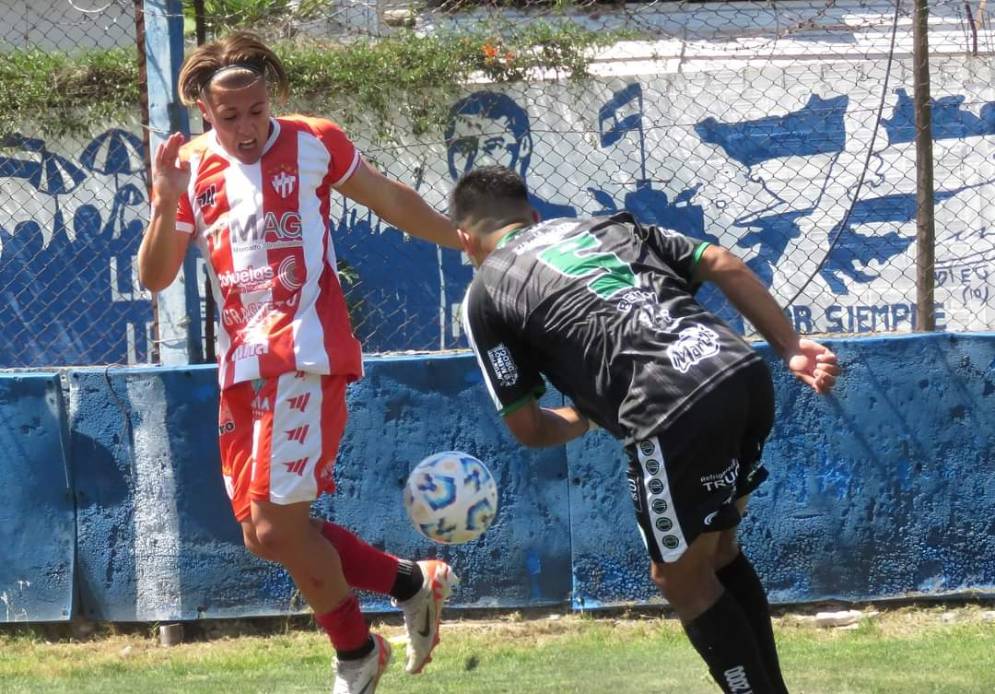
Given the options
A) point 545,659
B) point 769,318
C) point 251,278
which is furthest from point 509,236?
point 545,659

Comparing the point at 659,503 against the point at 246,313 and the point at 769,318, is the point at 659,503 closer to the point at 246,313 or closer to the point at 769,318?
the point at 769,318

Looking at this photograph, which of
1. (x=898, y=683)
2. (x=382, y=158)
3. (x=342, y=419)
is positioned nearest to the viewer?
(x=342, y=419)

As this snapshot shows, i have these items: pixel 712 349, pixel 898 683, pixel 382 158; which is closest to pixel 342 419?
pixel 712 349

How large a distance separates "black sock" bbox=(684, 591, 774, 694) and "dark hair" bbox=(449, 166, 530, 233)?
1248mm

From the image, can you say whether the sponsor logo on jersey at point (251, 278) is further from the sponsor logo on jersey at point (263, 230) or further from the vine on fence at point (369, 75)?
the vine on fence at point (369, 75)

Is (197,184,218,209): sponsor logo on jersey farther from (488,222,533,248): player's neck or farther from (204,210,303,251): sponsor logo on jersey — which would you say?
(488,222,533,248): player's neck

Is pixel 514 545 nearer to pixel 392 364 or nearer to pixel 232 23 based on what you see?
pixel 392 364

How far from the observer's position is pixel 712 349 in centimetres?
343

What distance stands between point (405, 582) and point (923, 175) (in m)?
2.91

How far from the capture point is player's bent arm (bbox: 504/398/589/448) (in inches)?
144

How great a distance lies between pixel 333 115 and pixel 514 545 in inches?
93.7

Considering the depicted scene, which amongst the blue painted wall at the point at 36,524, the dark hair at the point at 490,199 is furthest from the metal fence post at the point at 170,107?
the dark hair at the point at 490,199

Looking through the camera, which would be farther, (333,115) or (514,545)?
(333,115)

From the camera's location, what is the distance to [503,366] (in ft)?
11.8
